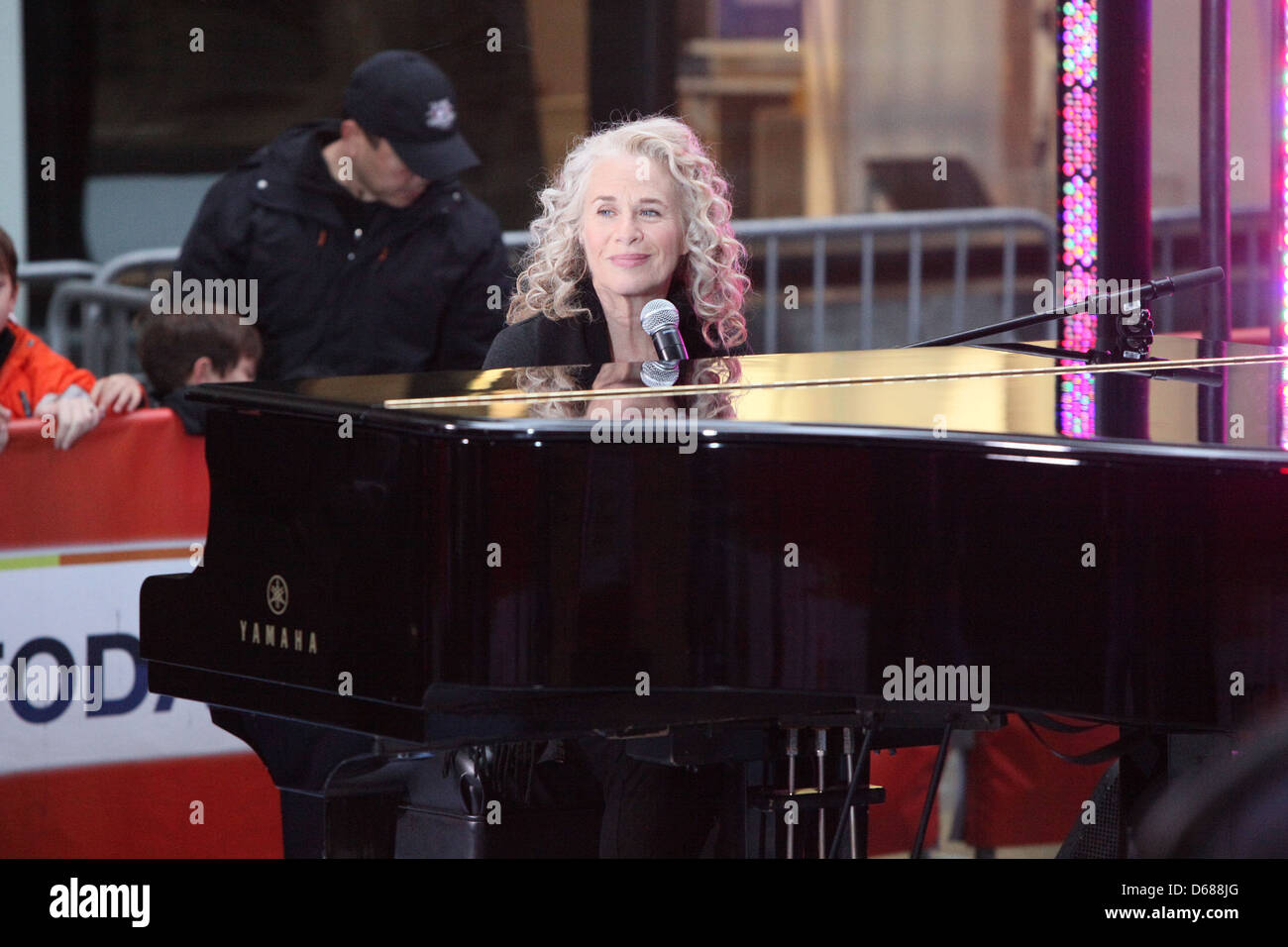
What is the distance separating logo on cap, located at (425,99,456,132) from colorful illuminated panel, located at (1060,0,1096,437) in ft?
5.24

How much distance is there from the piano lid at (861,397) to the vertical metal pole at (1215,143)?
0.66 metres

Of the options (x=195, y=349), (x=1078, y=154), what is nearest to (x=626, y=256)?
(x=1078, y=154)

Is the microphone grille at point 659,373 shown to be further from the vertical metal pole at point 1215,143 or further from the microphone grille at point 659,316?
the vertical metal pole at point 1215,143

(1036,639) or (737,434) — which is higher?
(737,434)

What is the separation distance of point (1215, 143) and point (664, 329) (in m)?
1.66

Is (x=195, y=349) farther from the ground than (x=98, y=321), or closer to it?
closer to it

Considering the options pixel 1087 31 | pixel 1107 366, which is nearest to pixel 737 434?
pixel 1107 366

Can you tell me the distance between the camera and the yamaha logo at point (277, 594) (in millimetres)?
3004

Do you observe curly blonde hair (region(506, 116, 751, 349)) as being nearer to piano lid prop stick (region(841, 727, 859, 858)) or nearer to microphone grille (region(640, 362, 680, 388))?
microphone grille (region(640, 362, 680, 388))

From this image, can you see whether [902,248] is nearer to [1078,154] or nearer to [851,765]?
[1078,154]

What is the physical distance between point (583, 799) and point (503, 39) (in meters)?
4.40

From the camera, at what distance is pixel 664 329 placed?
11.7 ft
